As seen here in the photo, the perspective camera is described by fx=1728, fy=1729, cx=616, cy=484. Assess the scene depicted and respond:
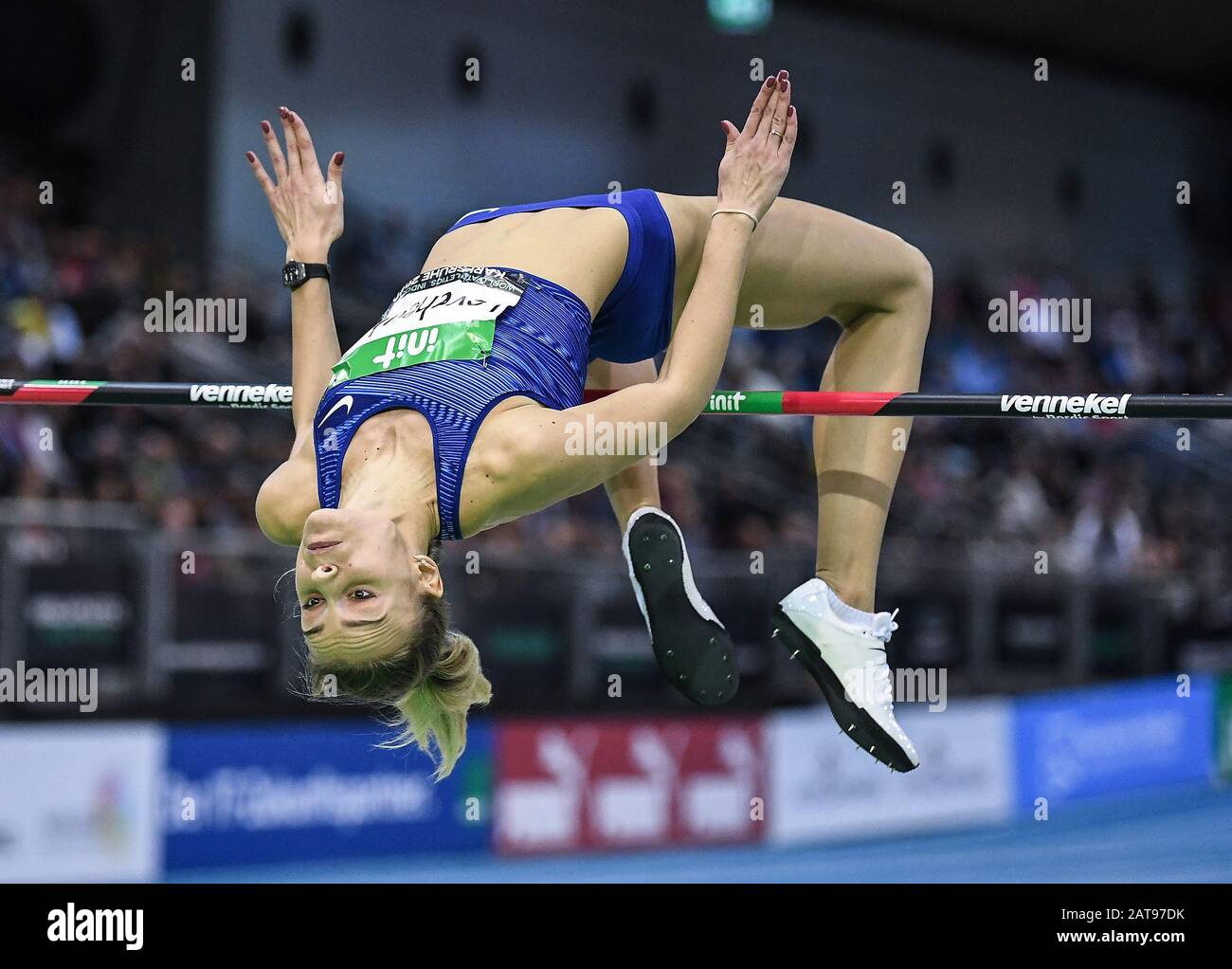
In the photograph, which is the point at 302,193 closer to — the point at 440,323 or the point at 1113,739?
the point at 440,323

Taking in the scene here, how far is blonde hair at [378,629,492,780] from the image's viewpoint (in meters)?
4.66

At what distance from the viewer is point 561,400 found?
4605 millimetres

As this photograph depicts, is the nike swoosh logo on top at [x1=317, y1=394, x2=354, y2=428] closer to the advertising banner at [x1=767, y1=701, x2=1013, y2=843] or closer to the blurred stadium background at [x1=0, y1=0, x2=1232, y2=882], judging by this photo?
the blurred stadium background at [x1=0, y1=0, x2=1232, y2=882]

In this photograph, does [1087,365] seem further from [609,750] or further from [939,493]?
[609,750]

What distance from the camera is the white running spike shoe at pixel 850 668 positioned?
527 centimetres

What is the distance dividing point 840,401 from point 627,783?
6407 millimetres

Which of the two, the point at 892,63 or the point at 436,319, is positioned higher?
the point at 892,63

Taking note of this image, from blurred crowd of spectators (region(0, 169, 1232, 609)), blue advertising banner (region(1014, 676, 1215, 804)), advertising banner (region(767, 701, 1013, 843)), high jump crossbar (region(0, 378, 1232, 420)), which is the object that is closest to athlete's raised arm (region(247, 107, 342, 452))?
high jump crossbar (region(0, 378, 1232, 420))

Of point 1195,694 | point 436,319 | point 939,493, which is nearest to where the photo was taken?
point 436,319

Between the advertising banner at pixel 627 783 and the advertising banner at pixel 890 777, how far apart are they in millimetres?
262

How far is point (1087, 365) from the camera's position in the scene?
1816 cm

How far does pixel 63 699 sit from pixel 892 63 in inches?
525

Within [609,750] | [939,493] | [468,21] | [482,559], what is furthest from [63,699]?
[468,21]

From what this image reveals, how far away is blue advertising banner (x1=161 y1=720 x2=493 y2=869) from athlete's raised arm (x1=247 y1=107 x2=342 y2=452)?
4567 millimetres
